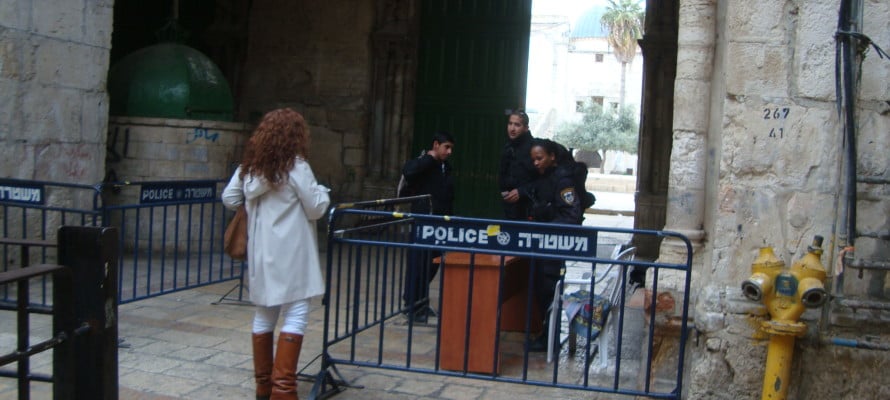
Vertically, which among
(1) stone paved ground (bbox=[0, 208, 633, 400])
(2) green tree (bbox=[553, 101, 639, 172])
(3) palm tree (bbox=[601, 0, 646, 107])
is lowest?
(1) stone paved ground (bbox=[0, 208, 633, 400])

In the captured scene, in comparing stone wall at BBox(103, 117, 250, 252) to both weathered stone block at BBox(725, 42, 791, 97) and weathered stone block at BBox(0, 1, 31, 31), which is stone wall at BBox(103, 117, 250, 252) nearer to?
weathered stone block at BBox(0, 1, 31, 31)

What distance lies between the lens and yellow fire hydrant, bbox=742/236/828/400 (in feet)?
12.3

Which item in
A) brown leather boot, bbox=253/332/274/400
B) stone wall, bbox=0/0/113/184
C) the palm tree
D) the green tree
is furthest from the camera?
the palm tree

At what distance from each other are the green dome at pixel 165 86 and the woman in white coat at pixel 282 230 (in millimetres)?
5406

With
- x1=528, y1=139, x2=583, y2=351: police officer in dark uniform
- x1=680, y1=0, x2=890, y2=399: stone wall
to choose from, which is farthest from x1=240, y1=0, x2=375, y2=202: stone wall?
x1=680, y1=0, x2=890, y2=399: stone wall

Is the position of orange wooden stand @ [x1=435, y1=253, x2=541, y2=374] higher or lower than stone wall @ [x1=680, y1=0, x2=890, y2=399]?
lower

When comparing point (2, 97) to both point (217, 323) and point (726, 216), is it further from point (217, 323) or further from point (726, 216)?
point (726, 216)

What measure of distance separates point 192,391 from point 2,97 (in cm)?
386

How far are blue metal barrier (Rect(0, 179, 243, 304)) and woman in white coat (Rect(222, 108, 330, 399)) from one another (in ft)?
2.24

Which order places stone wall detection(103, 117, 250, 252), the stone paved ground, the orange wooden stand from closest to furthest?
1. the stone paved ground
2. the orange wooden stand
3. stone wall detection(103, 117, 250, 252)

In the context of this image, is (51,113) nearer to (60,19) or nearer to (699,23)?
(60,19)

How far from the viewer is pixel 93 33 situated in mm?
7824

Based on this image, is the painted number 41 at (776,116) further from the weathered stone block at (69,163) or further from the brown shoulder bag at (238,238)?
the weathered stone block at (69,163)

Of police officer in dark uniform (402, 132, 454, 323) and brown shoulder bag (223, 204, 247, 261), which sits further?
police officer in dark uniform (402, 132, 454, 323)
